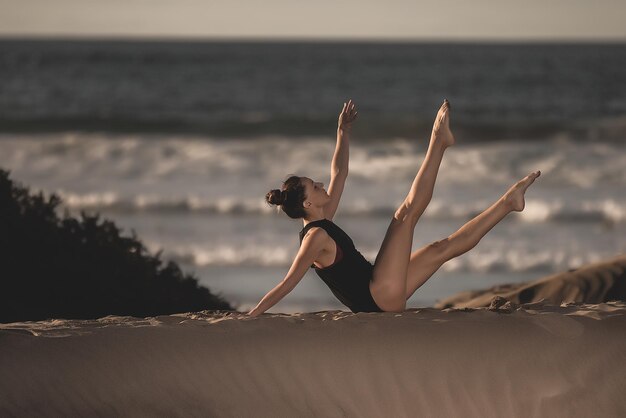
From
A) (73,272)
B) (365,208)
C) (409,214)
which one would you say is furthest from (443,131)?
(365,208)

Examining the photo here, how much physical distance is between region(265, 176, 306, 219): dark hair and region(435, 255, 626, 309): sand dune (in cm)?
273

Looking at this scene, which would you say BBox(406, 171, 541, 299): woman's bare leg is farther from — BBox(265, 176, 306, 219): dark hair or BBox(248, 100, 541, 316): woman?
BBox(265, 176, 306, 219): dark hair

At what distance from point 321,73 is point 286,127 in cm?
3185

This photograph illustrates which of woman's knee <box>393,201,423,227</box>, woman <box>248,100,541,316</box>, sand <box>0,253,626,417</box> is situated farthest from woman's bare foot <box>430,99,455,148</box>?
sand <box>0,253,626,417</box>

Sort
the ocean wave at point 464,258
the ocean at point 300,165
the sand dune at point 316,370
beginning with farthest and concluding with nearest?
the ocean at point 300,165 < the ocean wave at point 464,258 < the sand dune at point 316,370

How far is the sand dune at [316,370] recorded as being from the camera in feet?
16.7

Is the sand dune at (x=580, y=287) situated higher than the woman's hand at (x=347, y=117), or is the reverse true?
the woman's hand at (x=347, y=117)

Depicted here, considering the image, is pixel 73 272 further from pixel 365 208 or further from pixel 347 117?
pixel 365 208

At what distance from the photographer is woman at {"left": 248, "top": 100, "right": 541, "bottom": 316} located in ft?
19.7

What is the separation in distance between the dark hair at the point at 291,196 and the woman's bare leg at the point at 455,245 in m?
0.70

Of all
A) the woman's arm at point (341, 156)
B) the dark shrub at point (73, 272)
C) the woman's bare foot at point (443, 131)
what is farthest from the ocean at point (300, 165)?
the woman's bare foot at point (443, 131)

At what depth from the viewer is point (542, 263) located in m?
12.8

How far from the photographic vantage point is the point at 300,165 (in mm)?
22062

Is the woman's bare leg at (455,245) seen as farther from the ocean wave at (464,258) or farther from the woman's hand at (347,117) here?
the ocean wave at (464,258)
